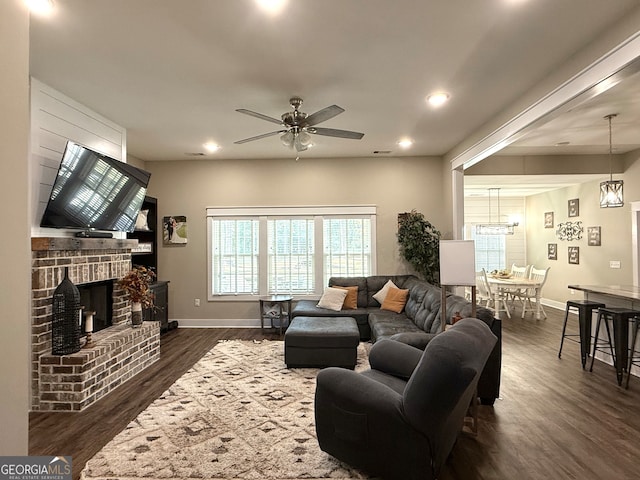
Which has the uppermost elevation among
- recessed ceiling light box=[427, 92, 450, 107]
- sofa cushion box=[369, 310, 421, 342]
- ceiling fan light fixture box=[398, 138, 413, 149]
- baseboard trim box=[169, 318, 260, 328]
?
ceiling fan light fixture box=[398, 138, 413, 149]

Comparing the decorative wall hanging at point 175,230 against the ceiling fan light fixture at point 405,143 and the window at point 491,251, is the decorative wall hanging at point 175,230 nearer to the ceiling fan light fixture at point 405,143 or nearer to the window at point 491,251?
the ceiling fan light fixture at point 405,143

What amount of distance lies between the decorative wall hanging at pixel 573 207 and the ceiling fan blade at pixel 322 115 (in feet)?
22.0

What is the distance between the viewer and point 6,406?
110cm

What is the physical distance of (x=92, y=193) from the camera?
3.84 meters

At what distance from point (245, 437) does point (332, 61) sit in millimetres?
2910

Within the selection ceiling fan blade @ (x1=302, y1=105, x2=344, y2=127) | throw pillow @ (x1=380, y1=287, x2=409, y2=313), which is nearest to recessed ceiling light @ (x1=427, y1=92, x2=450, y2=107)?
ceiling fan blade @ (x1=302, y1=105, x2=344, y2=127)

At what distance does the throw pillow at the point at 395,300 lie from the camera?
5.58 m

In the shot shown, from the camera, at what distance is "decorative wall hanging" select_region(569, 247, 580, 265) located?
7820mm

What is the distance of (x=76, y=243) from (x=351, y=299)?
3.66 m

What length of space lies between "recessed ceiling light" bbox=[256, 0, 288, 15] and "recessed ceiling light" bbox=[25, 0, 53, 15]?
→ 4.12ft

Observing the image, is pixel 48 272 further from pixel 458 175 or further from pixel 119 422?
pixel 458 175

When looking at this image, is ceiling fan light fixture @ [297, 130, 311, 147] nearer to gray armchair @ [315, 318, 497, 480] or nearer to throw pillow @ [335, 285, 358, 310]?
gray armchair @ [315, 318, 497, 480]

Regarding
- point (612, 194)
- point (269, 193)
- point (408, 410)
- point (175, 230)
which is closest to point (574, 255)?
point (612, 194)

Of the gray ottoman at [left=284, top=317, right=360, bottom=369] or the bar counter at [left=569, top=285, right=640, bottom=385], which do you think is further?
the gray ottoman at [left=284, top=317, right=360, bottom=369]
